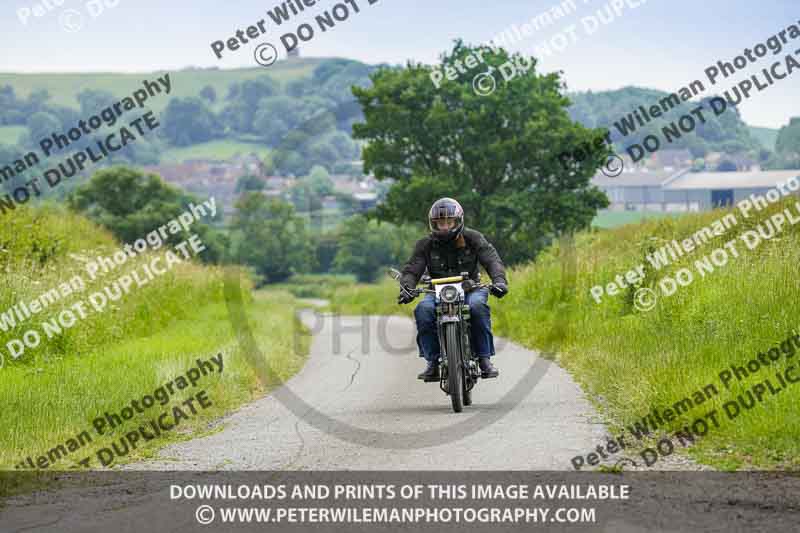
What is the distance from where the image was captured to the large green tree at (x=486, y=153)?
2080 inches

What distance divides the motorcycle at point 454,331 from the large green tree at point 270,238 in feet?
314

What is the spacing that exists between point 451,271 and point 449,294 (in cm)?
69

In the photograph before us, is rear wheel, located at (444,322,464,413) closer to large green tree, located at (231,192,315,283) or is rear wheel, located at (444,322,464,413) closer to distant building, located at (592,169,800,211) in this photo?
distant building, located at (592,169,800,211)

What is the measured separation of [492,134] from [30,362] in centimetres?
4134

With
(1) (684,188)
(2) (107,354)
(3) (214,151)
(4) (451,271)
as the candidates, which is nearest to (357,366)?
(2) (107,354)

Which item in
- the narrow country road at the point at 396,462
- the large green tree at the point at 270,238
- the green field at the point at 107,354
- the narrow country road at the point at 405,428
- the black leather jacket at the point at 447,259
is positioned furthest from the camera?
the large green tree at the point at 270,238

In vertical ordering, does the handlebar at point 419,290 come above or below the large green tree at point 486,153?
below

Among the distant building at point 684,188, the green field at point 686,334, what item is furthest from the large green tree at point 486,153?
the green field at point 686,334

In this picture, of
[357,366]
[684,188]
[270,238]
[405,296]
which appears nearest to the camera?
[405,296]

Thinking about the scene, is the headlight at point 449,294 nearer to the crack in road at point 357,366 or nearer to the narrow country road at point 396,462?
the narrow country road at point 396,462

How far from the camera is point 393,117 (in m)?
55.1

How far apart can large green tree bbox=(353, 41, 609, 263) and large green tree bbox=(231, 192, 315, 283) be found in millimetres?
52422

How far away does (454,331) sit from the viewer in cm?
1108

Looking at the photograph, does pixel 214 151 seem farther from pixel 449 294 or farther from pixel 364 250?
pixel 449 294
